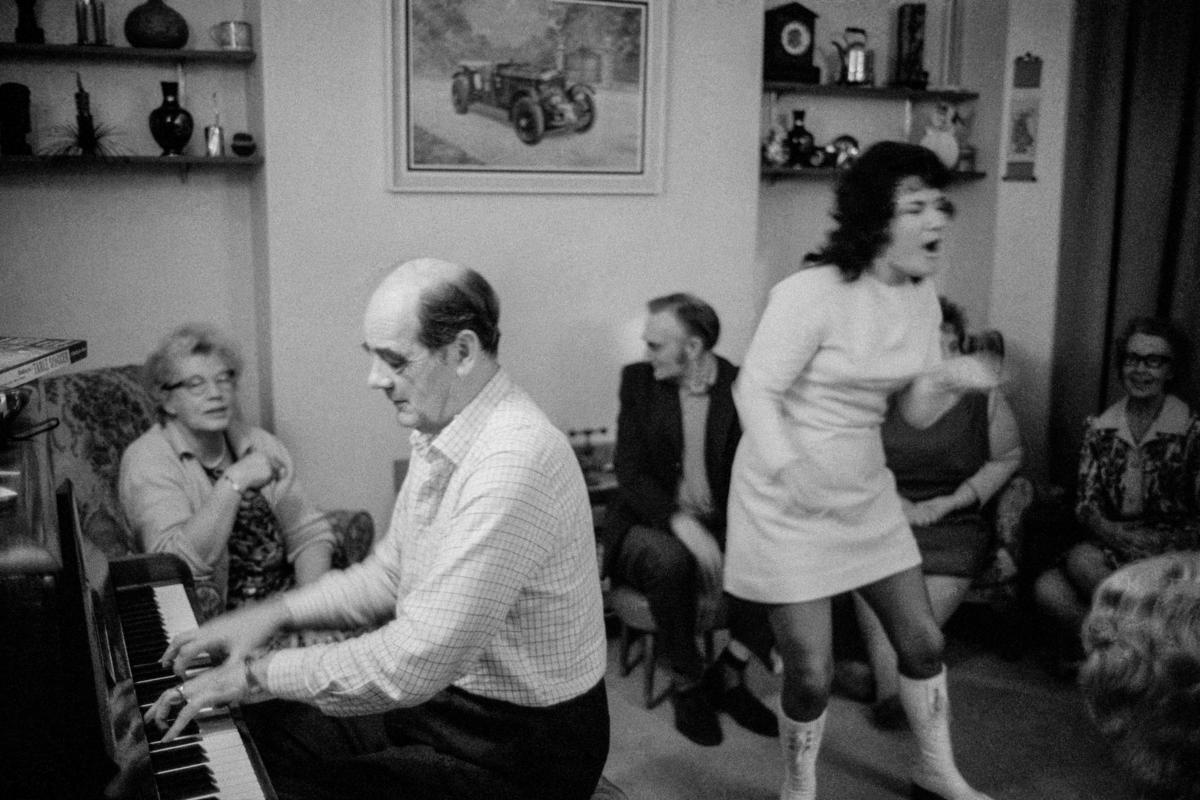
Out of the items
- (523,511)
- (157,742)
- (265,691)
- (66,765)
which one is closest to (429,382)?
(523,511)

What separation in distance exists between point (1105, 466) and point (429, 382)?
2509 mm

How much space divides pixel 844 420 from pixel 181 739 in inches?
55.6

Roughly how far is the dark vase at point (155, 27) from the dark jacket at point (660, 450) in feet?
5.53

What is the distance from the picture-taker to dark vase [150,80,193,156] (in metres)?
3.26

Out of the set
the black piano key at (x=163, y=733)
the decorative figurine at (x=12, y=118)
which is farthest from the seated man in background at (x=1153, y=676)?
the decorative figurine at (x=12, y=118)

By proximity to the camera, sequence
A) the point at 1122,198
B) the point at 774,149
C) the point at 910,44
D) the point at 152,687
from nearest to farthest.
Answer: the point at 152,687
the point at 1122,198
the point at 774,149
the point at 910,44

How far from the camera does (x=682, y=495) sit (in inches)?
126

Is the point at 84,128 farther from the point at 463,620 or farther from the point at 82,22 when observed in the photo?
the point at 463,620

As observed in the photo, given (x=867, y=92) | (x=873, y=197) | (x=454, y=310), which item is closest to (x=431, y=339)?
(x=454, y=310)

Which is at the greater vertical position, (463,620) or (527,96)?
(527,96)

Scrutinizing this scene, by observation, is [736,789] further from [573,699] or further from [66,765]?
[66,765]

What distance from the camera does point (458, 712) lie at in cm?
161

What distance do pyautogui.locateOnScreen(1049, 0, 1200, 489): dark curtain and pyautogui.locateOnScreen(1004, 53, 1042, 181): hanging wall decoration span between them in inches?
5.0

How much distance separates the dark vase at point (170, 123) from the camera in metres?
3.26
